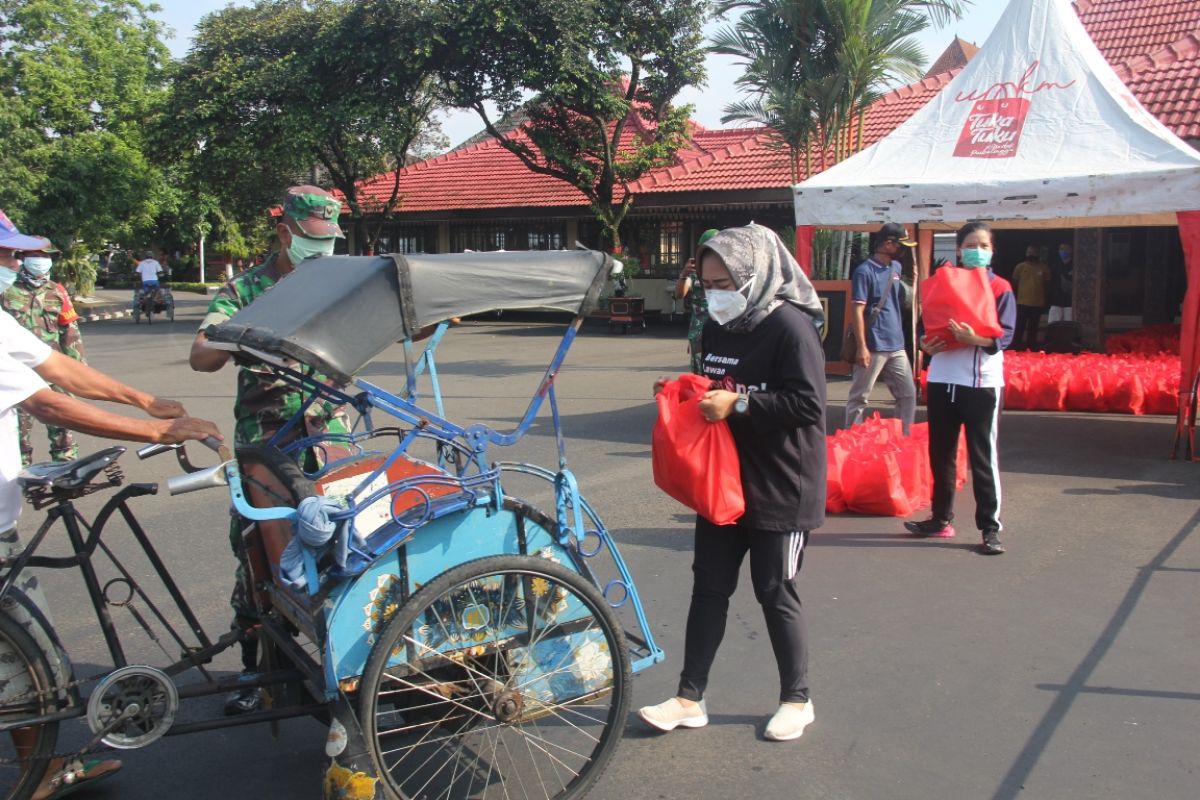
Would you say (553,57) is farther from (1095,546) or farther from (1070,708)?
(1070,708)

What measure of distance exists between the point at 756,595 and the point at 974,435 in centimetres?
253

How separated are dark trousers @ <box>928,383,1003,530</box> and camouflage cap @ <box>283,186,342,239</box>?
3.60 meters

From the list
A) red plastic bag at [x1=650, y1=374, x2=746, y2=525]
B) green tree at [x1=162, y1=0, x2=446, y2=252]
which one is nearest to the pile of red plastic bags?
red plastic bag at [x1=650, y1=374, x2=746, y2=525]

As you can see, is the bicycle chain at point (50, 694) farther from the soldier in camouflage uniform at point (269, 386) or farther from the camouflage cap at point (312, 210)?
the camouflage cap at point (312, 210)

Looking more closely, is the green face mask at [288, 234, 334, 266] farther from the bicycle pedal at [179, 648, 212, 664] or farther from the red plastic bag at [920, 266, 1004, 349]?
the red plastic bag at [920, 266, 1004, 349]

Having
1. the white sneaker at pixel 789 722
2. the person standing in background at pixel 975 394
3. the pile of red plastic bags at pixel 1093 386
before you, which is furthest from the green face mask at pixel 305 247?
the pile of red plastic bags at pixel 1093 386

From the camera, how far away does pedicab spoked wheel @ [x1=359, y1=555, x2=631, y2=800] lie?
285 cm

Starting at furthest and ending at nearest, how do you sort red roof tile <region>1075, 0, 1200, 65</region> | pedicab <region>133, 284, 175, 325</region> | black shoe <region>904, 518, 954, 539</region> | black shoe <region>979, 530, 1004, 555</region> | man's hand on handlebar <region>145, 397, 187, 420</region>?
pedicab <region>133, 284, 175, 325</region>
red roof tile <region>1075, 0, 1200, 65</region>
black shoe <region>904, 518, 954, 539</region>
black shoe <region>979, 530, 1004, 555</region>
man's hand on handlebar <region>145, 397, 187, 420</region>

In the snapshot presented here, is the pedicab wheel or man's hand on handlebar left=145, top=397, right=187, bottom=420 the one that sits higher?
man's hand on handlebar left=145, top=397, right=187, bottom=420

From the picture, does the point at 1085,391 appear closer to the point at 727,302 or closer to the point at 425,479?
the point at 727,302

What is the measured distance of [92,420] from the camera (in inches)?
116

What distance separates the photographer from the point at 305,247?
145 inches

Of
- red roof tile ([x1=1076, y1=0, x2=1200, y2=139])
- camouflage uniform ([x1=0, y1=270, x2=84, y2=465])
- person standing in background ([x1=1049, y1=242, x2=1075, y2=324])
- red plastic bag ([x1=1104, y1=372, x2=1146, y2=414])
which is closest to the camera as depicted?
camouflage uniform ([x1=0, y1=270, x2=84, y2=465])

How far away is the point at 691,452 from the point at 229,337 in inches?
59.9
